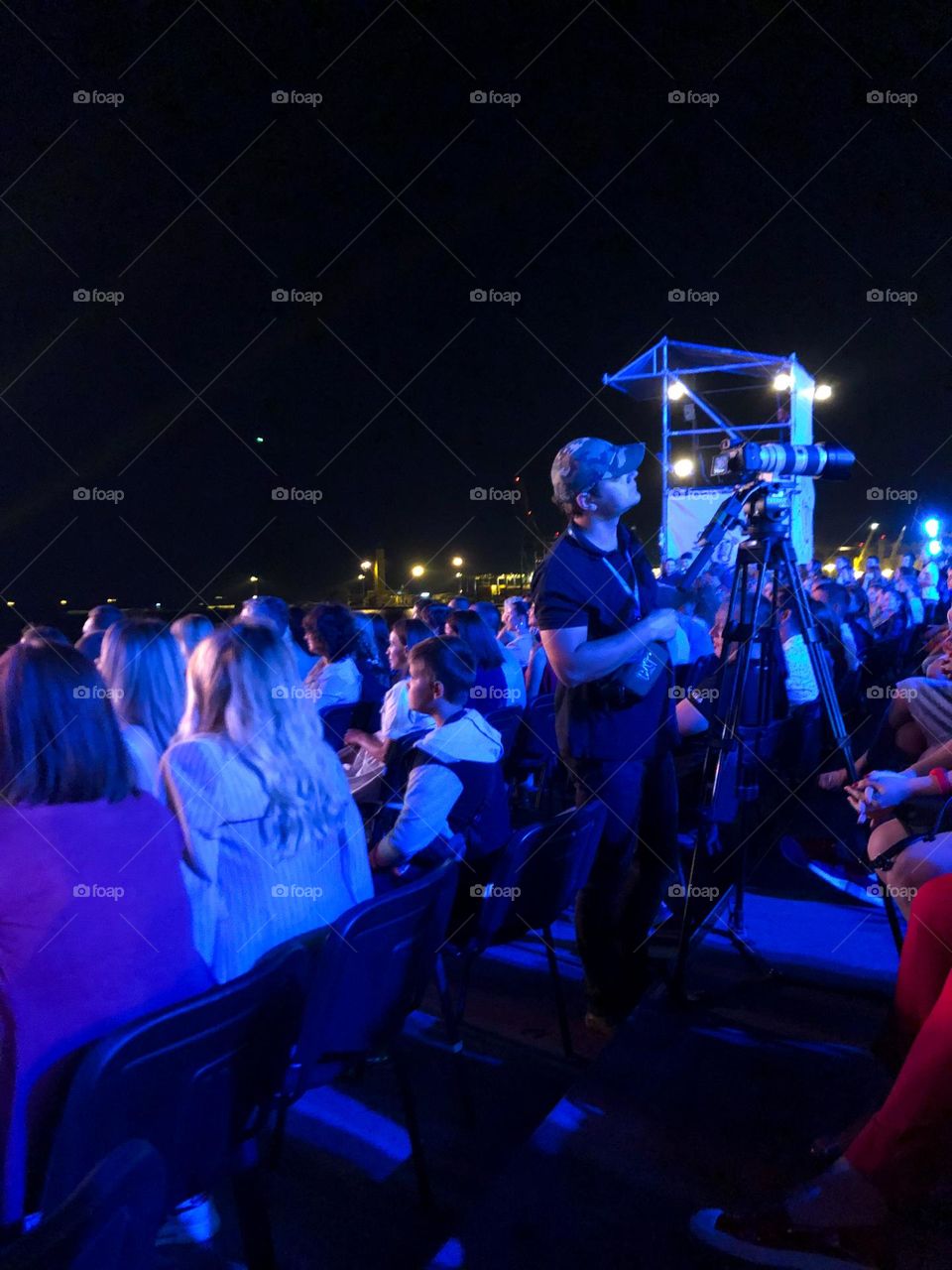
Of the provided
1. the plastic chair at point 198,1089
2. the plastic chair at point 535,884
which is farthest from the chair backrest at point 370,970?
the plastic chair at point 535,884

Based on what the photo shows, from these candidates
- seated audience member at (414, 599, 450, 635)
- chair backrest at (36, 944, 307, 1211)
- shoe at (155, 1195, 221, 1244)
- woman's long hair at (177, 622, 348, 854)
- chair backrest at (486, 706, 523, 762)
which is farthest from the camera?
seated audience member at (414, 599, 450, 635)

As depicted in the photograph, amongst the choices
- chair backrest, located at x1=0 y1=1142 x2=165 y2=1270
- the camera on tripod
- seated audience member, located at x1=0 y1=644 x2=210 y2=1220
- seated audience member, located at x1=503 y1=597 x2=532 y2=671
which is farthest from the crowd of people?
seated audience member, located at x1=503 y1=597 x2=532 y2=671

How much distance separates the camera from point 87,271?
5.04m

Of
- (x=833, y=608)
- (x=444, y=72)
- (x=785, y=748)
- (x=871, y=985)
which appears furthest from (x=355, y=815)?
(x=833, y=608)

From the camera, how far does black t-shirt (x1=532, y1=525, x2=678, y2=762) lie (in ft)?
7.54

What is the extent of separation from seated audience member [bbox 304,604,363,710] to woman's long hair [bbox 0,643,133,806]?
288cm

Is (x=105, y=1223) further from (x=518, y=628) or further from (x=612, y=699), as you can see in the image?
(x=518, y=628)

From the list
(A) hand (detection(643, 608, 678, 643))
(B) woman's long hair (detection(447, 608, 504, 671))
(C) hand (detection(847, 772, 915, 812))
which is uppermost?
(A) hand (detection(643, 608, 678, 643))

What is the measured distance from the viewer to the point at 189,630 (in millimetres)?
3803

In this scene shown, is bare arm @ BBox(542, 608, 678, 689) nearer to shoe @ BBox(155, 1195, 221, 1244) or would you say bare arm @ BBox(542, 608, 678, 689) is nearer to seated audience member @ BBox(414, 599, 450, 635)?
shoe @ BBox(155, 1195, 221, 1244)

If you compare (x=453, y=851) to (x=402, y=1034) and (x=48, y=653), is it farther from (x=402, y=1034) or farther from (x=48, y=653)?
(x=48, y=653)

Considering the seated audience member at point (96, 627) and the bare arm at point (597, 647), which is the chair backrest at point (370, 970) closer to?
the bare arm at point (597, 647)

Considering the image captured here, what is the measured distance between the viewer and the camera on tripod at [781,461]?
2.49 metres

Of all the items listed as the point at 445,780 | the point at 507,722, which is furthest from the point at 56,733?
the point at 507,722
